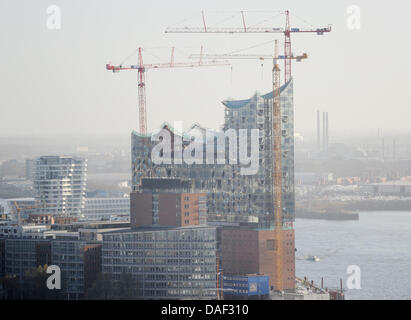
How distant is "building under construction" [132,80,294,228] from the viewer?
29.1m

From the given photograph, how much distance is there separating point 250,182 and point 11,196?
25781 millimetres

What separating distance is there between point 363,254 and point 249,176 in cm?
660

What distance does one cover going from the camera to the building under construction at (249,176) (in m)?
29.1

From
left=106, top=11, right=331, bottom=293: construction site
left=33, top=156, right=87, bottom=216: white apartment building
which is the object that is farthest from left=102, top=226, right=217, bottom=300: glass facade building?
left=33, top=156, right=87, bottom=216: white apartment building

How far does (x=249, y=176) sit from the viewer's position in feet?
97.8

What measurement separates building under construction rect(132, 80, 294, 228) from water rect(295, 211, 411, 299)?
254 cm

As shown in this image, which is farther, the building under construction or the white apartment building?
the white apartment building

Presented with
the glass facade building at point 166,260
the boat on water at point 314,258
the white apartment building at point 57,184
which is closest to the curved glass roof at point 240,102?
the boat on water at point 314,258

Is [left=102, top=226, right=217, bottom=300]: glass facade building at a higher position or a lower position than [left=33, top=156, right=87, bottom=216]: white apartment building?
lower

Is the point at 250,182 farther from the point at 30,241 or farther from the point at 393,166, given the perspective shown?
the point at 393,166

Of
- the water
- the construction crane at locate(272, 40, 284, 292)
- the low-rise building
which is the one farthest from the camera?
the low-rise building

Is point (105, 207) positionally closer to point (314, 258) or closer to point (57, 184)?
point (57, 184)

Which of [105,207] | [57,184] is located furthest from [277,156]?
[105,207]

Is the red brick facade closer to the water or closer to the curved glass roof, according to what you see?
the water
